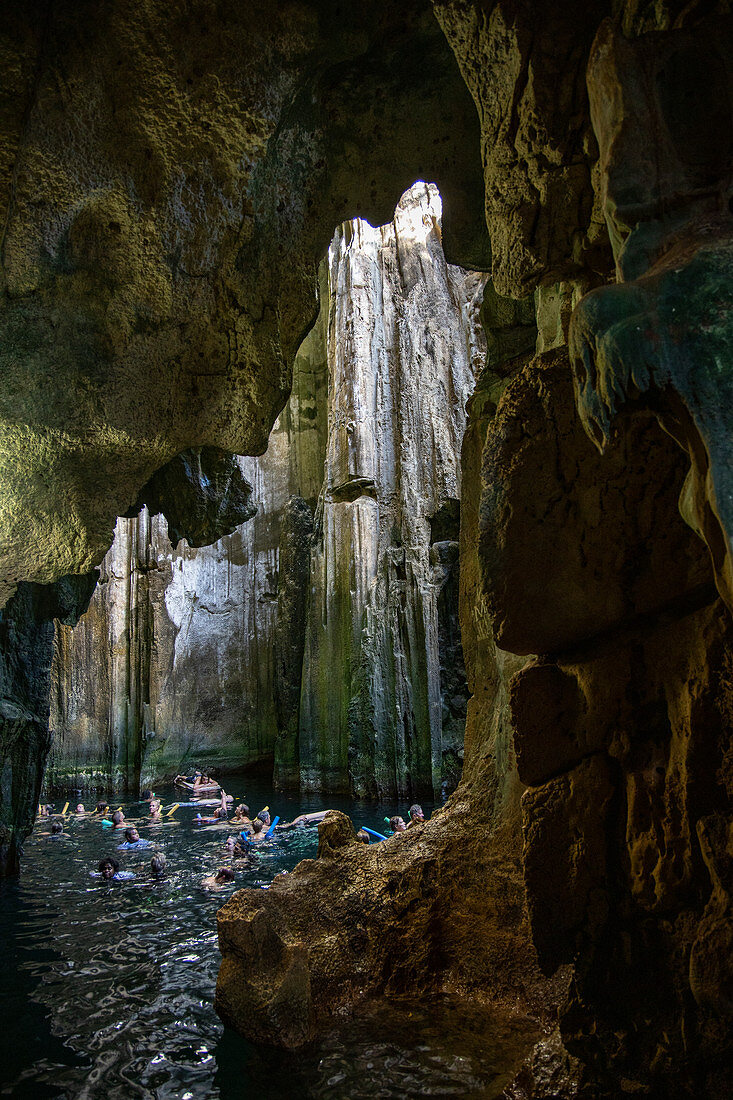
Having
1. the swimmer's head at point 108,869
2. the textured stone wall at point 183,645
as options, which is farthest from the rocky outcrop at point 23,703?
the textured stone wall at point 183,645

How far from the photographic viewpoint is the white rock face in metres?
14.2

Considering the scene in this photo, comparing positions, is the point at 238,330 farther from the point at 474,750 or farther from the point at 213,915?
the point at 213,915

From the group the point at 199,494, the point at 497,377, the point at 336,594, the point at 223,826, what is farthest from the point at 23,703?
the point at 336,594

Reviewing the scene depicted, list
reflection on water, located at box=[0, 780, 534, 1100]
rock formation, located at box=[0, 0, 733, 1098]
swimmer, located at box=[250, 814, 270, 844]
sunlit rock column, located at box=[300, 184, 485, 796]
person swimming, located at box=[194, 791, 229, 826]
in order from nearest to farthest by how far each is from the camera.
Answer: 1. rock formation, located at box=[0, 0, 733, 1098]
2. reflection on water, located at box=[0, 780, 534, 1100]
3. swimmer, located at box=[250, 814, 270, 844]
4. person swimming, located at box=[194, 791, 229, 826]
5. sunlit rock column, located at box=[300, 184, 485, 796]

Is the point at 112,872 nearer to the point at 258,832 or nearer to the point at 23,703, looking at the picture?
the point at 23,703

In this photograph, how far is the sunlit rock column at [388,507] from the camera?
13.9m

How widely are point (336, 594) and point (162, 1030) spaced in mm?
11026

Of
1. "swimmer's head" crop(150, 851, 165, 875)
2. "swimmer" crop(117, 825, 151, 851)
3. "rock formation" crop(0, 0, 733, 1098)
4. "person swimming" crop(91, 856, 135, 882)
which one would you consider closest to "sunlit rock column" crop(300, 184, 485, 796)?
"swimmer" crop(117, 825, 151, 851)

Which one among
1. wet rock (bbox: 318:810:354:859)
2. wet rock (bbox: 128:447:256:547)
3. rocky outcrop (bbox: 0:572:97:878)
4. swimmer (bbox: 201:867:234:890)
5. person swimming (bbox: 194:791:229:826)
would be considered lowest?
person swimming (bbox: 194:791:229:826)

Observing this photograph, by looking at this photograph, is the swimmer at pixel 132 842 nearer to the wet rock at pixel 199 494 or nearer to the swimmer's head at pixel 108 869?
the swimmer's head at pixel 108 869

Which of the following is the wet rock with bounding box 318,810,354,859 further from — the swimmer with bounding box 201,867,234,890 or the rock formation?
the swimmer with bounding box 201,867,234,890

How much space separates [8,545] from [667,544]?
5.47m

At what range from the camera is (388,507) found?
49.7 ft

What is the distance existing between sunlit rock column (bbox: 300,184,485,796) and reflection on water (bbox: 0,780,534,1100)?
6.50 m
